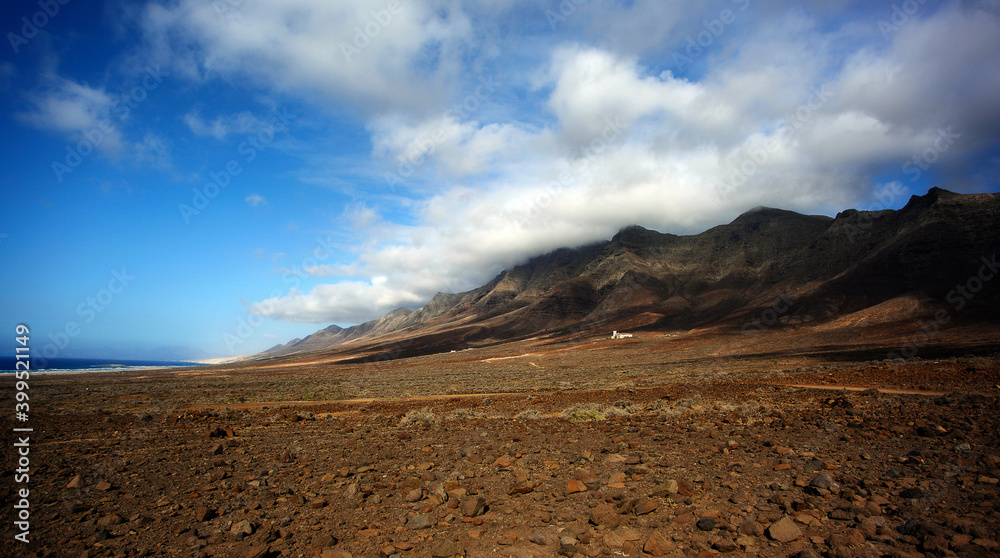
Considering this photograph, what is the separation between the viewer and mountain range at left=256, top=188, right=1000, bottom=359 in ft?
219

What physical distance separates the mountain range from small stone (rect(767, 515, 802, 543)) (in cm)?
6938

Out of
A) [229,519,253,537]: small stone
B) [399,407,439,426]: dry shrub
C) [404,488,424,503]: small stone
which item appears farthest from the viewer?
[399,407,439,426]: dry shrub

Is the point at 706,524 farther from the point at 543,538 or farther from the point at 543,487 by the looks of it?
the point at 543,487

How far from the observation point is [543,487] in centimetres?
731

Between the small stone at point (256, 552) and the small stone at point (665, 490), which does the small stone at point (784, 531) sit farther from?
the small stone at point (256, 552)

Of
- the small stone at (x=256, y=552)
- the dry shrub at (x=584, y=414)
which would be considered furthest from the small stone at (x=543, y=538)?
the dry shrub at (x=584, y=414)

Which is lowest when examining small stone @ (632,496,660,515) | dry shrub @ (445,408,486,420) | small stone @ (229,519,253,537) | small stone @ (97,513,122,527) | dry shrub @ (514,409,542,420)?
dry shrub @ (514,409,542,420)

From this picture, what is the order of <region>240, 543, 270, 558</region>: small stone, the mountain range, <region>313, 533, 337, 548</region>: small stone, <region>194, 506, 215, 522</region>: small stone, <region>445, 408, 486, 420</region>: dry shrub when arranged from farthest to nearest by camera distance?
1. the mountain range
2. <region>445, 408, 486, 420</region>: dry shrub
3. <region>194, 506, 215, 522</region>: small stone
4. <region>313, 533, 337, 548</region>: small stone
5. <region>240, 543, 270, 558</region>: small stone

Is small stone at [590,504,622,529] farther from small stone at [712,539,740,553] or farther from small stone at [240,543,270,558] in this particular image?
small stone at [240,543,270,558]

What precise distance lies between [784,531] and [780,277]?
126374mm

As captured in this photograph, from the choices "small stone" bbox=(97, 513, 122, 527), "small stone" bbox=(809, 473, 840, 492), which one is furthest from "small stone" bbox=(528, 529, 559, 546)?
"small stone" bbox=(97, 513, 122, 527)

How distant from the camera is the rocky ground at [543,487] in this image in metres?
5.35

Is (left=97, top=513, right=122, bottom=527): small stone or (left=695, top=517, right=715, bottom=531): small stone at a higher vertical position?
(left=97, top=513, right=122, bottom=527): small stone

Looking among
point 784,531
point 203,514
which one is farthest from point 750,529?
point 203,514
